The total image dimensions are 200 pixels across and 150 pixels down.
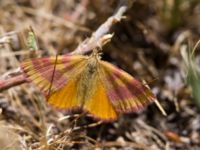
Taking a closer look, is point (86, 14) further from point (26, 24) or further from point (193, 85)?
point (193, 85)

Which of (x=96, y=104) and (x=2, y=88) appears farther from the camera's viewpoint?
(x=2, y=88)

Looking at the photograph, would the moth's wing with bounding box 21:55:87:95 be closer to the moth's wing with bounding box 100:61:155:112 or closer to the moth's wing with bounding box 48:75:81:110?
the moth's wing with bounding box 48:75:81:110

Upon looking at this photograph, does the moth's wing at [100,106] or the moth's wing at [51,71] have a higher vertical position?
the moth's wing at [51,71]

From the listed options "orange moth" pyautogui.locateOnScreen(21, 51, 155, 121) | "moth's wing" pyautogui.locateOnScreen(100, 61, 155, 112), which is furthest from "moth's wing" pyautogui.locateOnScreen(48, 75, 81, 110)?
"moth's wing" pyautogui.locateOnScreen(100, 61, 155, 112)

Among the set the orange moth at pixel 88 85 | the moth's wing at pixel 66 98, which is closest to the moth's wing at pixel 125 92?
the orange moth at pixel 88 85

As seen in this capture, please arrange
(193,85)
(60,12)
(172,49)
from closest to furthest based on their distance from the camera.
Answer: (193,85) → (172,49) → (60,12)

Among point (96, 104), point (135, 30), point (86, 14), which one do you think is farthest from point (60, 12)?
point (96, 104)

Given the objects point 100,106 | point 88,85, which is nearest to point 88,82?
point 88,85

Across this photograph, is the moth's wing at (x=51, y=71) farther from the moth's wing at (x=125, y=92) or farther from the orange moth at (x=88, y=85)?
the moth's wing at (x=125, y=92)
